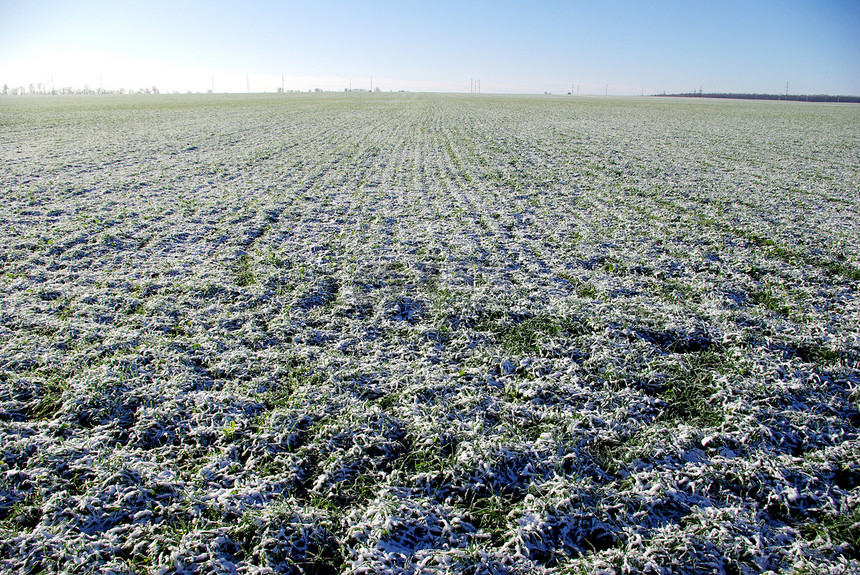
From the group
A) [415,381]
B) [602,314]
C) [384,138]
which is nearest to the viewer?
[415,381]

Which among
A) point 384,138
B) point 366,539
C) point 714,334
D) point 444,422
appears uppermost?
point 384,138

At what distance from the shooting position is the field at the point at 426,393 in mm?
3025

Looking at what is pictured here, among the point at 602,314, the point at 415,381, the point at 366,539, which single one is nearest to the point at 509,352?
the point at 415,381

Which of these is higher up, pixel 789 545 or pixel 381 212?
pixel 381 212

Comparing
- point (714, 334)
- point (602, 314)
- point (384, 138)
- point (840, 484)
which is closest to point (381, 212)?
point (602, 314)

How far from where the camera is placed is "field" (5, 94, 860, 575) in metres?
3.03

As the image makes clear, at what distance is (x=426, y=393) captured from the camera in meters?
4.45

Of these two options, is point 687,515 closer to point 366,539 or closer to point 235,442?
point 366,539

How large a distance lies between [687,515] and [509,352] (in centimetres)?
232

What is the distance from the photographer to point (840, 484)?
3.47m

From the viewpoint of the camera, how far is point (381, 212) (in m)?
11.1

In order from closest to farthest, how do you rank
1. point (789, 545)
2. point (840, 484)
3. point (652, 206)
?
point (789, 545)
point (840, 484)
point (652, 206)

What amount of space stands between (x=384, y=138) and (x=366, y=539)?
85.7 feet

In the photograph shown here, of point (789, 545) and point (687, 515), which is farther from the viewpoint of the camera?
point (687, 515)
